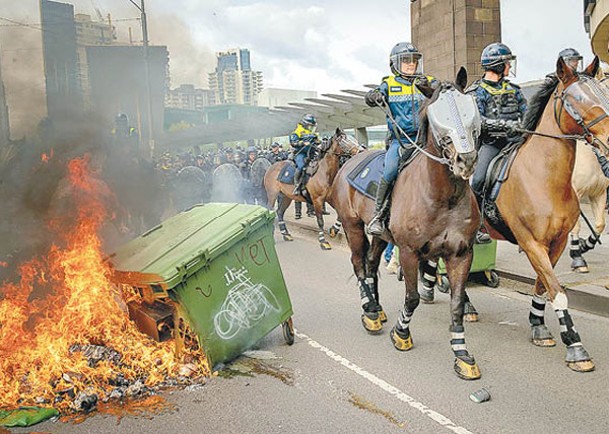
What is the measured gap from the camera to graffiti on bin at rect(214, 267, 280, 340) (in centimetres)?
557

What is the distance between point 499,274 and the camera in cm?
899

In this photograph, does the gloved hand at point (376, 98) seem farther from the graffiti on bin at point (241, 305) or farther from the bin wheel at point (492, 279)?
the bin wheel at point (492, 279)

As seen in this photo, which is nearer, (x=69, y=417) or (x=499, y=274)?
(x=69, y=417)

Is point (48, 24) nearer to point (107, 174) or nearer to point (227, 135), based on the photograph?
point (107, 174)

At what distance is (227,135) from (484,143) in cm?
2203

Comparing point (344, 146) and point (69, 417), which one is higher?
point (344, 146)

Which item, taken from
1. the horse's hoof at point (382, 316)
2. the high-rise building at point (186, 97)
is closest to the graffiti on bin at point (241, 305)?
the horse's hoof at point (382, 316)

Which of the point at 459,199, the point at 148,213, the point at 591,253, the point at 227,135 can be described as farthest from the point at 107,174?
the point at 227,135

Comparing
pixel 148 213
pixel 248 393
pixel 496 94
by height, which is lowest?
pixel 248 393

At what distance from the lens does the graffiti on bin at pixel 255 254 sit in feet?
19.2

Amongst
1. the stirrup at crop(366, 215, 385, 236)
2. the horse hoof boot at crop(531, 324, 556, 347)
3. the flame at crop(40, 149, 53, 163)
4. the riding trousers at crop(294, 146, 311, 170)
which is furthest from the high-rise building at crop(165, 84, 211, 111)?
the horse hoof boot at crop(531, 324, 556, 347)

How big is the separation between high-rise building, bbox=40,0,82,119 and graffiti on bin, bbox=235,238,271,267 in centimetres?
281

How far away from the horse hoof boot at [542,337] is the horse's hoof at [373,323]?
→ 159 cm

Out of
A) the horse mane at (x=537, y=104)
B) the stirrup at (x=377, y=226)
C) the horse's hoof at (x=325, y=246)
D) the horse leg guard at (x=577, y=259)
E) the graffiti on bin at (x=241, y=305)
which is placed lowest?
the horse's hoof at (x=325, y=246)
